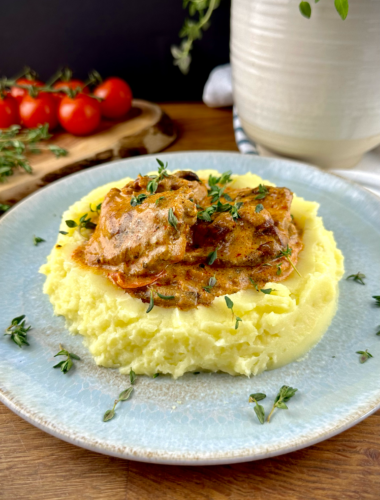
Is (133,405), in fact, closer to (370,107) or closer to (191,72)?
(370,107)

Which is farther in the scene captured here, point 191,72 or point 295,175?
point 191,72

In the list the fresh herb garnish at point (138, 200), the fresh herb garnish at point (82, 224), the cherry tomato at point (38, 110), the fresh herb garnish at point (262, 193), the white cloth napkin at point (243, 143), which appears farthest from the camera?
the cherry tomato at point (38, 110)

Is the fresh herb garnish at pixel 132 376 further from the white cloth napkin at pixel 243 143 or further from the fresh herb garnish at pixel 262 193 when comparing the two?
the white cloth napkin at pixel 243 143

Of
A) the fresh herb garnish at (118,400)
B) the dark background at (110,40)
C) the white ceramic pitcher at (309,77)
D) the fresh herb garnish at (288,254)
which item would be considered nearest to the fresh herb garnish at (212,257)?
the fresh herb garnish at (288,254)

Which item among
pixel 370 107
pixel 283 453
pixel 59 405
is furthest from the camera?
pixel 370 107

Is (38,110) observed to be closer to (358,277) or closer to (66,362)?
(66,362)

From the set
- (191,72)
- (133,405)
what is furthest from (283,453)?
(191,72)

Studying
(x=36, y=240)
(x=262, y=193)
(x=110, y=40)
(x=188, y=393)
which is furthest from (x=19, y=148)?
(x=188, y=393)
